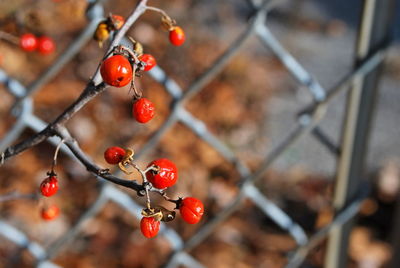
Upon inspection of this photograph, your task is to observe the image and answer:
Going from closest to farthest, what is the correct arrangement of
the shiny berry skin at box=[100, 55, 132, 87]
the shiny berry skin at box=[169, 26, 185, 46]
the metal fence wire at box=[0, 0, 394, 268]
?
the shiny berry skin at box=[100, 55, 132, 87] < the shiny berry skin at box=[169, 26, 185, 46] < the metal fence wire at box=[0, 0, 394, 268]

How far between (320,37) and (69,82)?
163 cm

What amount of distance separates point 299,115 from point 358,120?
117 mm

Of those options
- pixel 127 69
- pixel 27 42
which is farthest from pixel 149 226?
pixel 27 42

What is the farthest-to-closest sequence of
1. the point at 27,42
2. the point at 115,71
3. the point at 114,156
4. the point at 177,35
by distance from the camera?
the point at 27,42 < the point at 177,35 < the point at 114,156 < the point at 115,71

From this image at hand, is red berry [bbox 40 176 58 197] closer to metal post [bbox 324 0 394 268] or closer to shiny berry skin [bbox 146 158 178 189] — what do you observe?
shiny berry skin [bbox 146 158 178 189]

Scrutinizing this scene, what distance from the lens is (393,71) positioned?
10.2 ft

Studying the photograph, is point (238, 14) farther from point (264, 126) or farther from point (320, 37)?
point (264, 126)

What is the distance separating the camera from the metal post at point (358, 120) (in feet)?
3.31

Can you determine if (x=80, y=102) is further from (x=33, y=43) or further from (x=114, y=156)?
(x=33, y=43)

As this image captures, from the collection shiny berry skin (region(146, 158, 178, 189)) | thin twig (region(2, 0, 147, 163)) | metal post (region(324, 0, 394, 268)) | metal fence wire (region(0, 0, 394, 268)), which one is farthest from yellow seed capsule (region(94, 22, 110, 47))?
metal post (region(324, 0, 394, 268))

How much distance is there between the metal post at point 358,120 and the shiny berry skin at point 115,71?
25.2 inches

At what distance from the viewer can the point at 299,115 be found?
1.15 meters

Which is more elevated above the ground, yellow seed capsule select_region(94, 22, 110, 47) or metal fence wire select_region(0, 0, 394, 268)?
metal fence wire select_region(0, 0, 394, 268)

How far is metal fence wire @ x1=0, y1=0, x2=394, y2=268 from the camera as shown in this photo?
1011 mm
